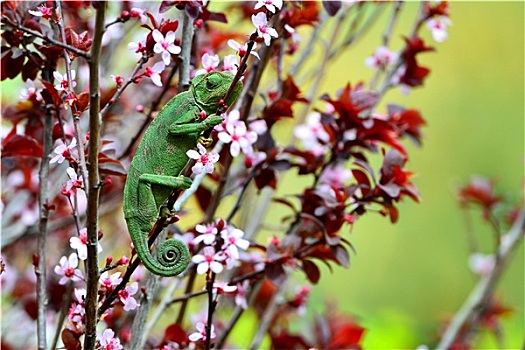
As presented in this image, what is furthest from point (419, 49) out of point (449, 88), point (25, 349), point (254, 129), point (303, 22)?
point (449, 88)

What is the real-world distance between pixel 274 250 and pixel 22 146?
1.33 feet

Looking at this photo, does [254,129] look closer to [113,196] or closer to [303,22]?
[303,22]

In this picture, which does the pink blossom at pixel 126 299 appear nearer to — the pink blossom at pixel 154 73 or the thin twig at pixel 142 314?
the thin twig at pixel 142 314

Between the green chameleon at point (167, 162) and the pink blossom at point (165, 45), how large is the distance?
8cm

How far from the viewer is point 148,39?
0.81 m

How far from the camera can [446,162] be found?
3262 millimetres

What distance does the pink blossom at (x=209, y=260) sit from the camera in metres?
0.86

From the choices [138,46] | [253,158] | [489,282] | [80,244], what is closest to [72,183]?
[80,244]

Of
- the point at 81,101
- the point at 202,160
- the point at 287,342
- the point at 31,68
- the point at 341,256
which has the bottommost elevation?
the point at 287,342

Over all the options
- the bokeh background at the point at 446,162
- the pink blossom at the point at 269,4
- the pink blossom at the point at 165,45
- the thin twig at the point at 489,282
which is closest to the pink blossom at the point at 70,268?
the pink blossom at the point at 165,45

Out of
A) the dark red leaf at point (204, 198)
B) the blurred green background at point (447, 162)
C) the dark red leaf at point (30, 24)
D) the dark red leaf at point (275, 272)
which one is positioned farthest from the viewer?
the blurred green background at point (447, 162)

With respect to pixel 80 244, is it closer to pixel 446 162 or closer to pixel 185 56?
pixel 185 56

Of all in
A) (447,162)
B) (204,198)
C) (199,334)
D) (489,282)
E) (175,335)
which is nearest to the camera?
(199,334)

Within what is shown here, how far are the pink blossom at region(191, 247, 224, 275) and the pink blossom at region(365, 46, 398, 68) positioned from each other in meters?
0.62
